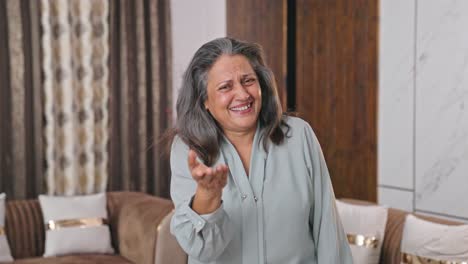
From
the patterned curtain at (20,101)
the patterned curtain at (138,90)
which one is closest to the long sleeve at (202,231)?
the patterned curtain at (20,101)

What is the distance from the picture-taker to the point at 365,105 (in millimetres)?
4219

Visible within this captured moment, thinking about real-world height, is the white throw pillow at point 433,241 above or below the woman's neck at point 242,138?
below

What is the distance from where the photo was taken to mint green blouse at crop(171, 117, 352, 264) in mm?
1653

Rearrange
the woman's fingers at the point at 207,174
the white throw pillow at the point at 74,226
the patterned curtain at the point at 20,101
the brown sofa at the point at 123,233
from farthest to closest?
the patterned curtain at the point at 20,101 < the white throw pillow at the point at 74,226 < the brown sofa at the point at 123,233 < the woman's fingers at the point at 207,174

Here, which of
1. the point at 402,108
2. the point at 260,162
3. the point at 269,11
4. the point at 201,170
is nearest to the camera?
the point at 201,170

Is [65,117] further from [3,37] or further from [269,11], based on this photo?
[269,11]

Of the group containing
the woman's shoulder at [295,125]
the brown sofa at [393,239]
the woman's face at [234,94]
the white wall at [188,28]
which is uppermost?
the white wall at [188,28]

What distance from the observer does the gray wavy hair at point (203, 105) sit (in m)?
1.78

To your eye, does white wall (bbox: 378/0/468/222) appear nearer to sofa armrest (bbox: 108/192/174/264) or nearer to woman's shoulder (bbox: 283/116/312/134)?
sofa armrest (bbox: 108/192/174/264)

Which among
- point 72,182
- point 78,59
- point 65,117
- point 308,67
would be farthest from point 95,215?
point 308,67

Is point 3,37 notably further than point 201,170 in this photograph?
Yes

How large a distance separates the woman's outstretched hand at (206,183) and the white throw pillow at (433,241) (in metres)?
1.54

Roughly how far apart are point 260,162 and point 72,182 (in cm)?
297

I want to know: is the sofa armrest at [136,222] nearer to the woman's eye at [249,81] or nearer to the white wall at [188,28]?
the white wall at [188,28]
